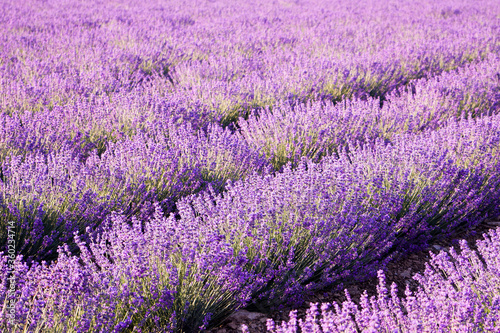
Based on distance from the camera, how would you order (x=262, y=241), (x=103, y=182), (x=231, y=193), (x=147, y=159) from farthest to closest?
(x=147, y=159) < (x=103, y=182) < (x=231, y=193) < (x=262, y=241)

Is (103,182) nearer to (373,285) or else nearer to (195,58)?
(373,285)

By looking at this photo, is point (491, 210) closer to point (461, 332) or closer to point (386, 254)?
point (386, 254)

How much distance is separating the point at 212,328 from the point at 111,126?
7.33ft

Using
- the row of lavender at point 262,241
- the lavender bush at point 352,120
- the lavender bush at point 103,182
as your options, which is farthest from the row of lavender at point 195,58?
the row of lavender at point 262,241

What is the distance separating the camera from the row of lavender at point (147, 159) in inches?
89.1

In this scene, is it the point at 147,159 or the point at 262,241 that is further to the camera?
the point at 147,159

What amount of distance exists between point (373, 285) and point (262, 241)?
782mm

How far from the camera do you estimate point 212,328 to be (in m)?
1.90

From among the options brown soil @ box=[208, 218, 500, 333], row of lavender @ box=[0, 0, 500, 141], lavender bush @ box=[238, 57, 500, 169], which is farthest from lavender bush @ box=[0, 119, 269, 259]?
brown soil @ box=[208, 218, 500, 333]

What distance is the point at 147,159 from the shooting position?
9.08ft

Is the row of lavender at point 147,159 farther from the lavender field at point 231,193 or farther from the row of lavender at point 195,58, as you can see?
the row of lavender at point 195,58

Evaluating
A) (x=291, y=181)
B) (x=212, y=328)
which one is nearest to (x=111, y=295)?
(x=212, y=328)

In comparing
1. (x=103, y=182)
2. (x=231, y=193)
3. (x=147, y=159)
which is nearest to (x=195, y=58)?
(x=147, y=159)

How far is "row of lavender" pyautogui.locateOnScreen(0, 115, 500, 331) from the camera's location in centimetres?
153
